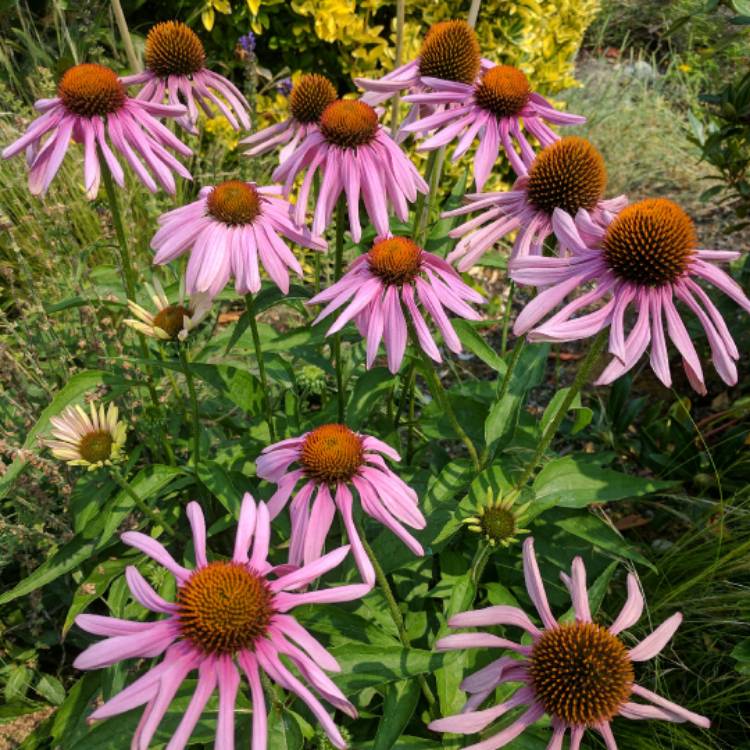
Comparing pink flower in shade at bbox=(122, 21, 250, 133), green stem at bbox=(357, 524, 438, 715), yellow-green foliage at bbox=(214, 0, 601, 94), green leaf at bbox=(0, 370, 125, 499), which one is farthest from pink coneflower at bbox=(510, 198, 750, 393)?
yellow-green foliage at bbox=(214, 0, 601, 94)

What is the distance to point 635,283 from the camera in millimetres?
1179

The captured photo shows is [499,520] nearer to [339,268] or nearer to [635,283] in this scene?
[635,283]

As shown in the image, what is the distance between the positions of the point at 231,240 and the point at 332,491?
545 mm

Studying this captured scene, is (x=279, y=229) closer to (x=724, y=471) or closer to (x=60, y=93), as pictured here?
(x=60, y=93)

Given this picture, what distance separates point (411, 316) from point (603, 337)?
14.0 inches

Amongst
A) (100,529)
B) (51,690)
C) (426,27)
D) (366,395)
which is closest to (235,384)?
(366,395)

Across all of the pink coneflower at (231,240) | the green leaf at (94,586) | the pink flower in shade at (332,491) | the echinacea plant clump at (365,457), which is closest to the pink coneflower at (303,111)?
the echinacea plant clump at (365,457)

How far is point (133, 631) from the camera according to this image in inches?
36.2

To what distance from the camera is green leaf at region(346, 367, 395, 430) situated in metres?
1.60

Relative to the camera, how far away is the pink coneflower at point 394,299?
1.29m

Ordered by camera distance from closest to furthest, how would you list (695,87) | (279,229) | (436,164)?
1. (279,229)
2. (436,164)
3. (695,87)

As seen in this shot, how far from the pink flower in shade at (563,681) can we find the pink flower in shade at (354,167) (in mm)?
812

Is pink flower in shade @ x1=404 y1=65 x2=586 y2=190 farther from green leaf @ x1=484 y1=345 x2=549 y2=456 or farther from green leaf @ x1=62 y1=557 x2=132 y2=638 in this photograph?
green leaf @ x1=62 y1=557 x2=132 y2=638

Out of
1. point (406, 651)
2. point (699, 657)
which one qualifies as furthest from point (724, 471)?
point (406, 651)
